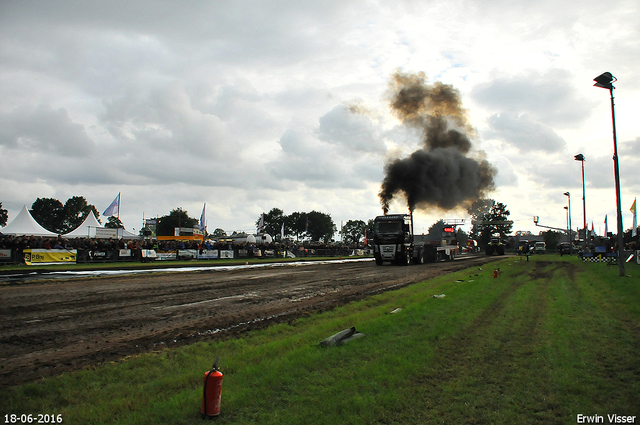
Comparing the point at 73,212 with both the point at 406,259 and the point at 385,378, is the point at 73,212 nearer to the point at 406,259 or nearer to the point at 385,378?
the point at 406,259

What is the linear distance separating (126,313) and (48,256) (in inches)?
811

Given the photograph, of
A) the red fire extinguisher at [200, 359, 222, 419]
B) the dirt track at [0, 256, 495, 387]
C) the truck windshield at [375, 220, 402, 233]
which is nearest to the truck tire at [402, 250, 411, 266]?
the truck windshield at [375, 220, 402, 233]

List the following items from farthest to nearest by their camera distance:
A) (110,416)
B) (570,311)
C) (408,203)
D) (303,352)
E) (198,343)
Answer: (408,203) < (570,311) < (198,343) < (303,352) < (110,416)

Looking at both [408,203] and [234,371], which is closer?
[234,371]

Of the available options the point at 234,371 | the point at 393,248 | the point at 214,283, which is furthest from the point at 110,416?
the point at 393,248

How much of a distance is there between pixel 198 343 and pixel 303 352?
2077mm

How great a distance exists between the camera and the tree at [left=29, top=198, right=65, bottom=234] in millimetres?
133500

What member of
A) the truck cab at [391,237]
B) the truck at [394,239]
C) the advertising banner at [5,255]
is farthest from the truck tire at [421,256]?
the advertising banner at [5,255]

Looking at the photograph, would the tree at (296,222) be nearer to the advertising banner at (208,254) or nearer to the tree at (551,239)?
the tree at (551,239)

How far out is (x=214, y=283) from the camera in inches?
657

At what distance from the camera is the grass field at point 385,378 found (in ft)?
14.1

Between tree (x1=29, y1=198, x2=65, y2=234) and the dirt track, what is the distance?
142 m

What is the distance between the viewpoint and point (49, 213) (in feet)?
441

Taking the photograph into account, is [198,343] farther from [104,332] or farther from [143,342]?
[104,332]
